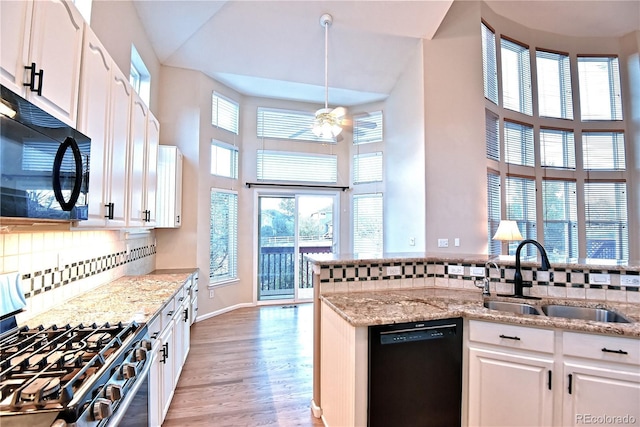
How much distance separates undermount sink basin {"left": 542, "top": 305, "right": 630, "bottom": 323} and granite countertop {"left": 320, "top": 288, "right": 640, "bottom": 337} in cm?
3

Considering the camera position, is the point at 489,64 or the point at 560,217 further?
the point at 560,217

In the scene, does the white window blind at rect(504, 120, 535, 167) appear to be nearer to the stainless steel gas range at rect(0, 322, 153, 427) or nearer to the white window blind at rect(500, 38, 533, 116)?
the white window blind at rect(500, 38, 533, 116)

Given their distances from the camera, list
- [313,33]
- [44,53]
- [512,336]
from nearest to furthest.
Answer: [44,53], [512,336], [313,33]

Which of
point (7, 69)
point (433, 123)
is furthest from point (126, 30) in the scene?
point (433, 123)

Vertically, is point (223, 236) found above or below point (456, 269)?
above

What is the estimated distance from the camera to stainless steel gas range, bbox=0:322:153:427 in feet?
2.80

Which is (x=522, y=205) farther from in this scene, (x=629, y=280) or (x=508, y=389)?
(x=508, y=389)

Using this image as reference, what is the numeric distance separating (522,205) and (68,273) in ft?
19.0

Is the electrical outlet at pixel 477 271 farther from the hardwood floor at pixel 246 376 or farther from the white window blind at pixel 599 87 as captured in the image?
the white window blind at pixel 599 87

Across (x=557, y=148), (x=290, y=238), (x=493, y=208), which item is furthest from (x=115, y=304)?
(x=557, y=148)

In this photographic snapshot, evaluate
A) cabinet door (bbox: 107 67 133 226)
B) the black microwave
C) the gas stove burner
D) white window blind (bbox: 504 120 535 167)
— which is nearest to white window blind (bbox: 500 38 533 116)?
white window blind (bbox: 504 120 535 167)

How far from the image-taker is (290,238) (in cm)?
554

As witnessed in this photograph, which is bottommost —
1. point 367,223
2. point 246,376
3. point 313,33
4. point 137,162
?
point 246,376

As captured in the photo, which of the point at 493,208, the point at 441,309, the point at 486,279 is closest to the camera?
the point at 441,309
